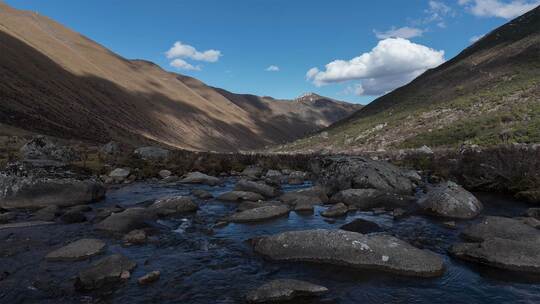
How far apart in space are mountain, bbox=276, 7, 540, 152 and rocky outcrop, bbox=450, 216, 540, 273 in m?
33.4

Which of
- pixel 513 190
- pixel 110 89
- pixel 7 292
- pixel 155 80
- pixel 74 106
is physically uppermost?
pixel 155 80

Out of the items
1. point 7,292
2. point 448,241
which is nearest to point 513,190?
point 448,241

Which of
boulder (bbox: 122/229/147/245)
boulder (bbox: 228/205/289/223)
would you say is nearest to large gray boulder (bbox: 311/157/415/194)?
boulder (bbox: 228/205/289/223)

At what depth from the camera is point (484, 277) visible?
406 inches

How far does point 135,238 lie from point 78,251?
1.99 metres

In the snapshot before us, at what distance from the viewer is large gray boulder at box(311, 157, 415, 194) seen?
22.3 meters

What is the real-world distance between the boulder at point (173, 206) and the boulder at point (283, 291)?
9377 mm

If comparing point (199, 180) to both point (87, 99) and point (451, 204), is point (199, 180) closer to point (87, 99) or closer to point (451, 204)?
point (451, 204)

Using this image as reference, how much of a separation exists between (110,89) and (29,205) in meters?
123

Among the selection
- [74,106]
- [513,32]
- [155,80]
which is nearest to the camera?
[74,106]

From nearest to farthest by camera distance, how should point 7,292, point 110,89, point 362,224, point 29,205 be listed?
point 7,292
point 362,224
point 29,205
point 110,89

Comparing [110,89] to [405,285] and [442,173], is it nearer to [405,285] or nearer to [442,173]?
[442,173]

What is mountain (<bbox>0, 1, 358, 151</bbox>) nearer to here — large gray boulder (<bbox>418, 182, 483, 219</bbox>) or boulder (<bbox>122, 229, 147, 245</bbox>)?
boulder (<bbox>122, 229, 147, 245</bbox>)

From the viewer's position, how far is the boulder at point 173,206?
17.8 meters
